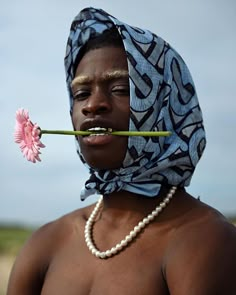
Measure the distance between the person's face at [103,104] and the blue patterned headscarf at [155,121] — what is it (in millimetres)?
36

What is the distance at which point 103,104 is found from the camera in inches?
129

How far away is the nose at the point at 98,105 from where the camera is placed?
328 cm

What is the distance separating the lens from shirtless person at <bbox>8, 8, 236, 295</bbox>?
3.17 m

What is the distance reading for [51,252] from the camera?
354 cm

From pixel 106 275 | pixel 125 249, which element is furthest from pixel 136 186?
pixel 106 275

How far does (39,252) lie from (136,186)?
A: 1.60 ft

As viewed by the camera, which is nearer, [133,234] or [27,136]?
[133,234]

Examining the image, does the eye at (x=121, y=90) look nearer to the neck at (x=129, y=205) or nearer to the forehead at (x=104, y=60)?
the forehead at (x=104, y=60)

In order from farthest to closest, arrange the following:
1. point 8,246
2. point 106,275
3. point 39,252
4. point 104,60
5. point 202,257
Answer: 1. point 8,246
2. point 39,252
3. point 104,60
4. point 106,275
5. point 202,257

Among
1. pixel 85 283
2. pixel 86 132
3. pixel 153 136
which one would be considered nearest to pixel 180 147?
pixel 153 136

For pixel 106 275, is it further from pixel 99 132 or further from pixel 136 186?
pixel 99 132

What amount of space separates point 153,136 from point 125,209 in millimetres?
293

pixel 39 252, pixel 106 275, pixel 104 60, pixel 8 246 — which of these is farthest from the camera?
pixel 8 246

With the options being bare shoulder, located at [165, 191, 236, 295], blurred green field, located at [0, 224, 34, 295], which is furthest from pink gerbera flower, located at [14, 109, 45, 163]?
blurred green field, located at [0, 224, 34, 295]
